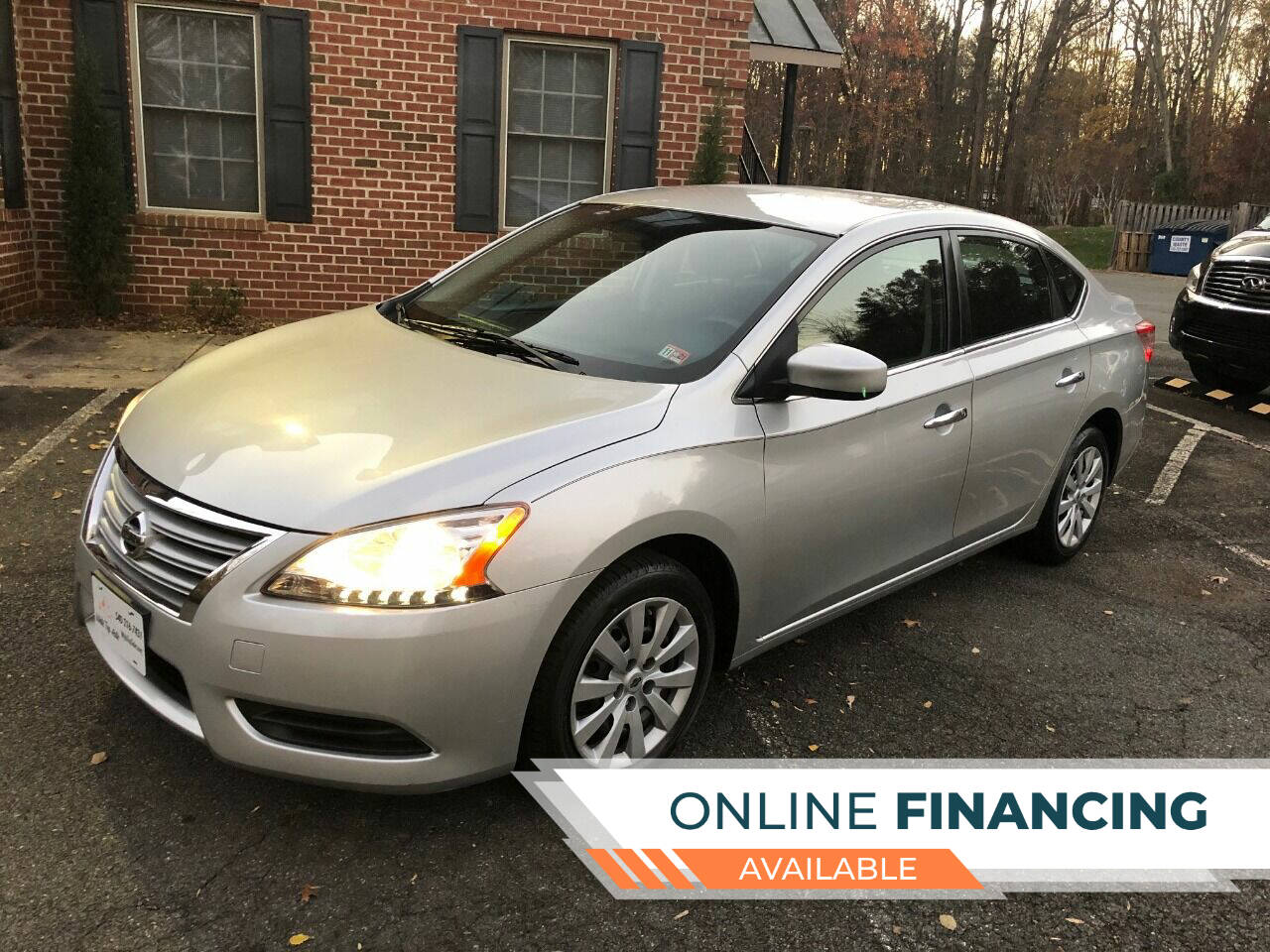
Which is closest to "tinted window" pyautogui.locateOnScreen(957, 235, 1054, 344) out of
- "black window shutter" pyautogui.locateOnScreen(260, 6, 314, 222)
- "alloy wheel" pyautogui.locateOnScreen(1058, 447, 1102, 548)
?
"alloy wheel" pyautogui.locateOnScreen(1058, 447, 1102, 548)

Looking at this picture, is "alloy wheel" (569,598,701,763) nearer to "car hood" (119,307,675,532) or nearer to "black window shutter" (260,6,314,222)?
"car hood" (119,307,675,532)

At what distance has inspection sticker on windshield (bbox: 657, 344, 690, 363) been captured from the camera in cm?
337

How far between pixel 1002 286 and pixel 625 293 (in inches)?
66.9

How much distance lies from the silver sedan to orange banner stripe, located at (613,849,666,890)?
27 cm

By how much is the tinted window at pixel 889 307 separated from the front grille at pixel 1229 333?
587 cm

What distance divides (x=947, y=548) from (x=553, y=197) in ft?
22.2

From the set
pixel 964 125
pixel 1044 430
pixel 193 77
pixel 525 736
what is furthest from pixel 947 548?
pixel 964 125

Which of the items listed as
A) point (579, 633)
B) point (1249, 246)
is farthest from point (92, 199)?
point (1249, 246)

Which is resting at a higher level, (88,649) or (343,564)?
(343,564)

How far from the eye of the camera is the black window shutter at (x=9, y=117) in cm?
855

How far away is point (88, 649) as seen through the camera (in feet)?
12.2

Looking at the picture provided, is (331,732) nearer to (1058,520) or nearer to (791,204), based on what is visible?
(791,204)

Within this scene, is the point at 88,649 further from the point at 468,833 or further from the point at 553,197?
the point at 553,197

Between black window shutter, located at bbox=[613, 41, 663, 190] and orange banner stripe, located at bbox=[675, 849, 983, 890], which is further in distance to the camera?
black window shutter, located at bbox=[613, 41, 663, 190]
